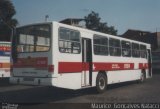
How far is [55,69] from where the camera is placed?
11828 mm

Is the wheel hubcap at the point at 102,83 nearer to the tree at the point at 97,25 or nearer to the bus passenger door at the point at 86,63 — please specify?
the bus passenger door at the point at 86,63

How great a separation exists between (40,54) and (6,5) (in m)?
41.2

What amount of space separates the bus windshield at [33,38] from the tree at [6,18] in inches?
1480

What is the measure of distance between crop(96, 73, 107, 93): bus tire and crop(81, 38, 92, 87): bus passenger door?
77 cm

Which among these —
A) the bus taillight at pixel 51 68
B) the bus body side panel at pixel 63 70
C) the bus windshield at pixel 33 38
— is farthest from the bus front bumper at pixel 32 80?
the bus windshield at pixel 33 38

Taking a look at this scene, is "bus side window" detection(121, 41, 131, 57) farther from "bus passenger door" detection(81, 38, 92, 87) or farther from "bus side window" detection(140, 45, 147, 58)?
"bus passenger door" detection(81, 38, 92, 87)

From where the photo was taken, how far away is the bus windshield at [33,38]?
12.3 m

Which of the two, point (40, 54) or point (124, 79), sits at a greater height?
point (40, 54)

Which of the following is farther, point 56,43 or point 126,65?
point 126,65

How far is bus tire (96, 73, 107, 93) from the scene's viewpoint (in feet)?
49.5

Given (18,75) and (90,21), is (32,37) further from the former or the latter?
(90,21)

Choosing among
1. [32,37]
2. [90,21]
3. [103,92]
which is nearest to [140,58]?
[103,92]

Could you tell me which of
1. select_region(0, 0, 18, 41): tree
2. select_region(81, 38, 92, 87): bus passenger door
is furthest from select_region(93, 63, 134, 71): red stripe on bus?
select_region(0, 0, 18, 41): tree

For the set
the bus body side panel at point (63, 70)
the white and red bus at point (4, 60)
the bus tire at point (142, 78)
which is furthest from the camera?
the bus tire at point (142, 78)
